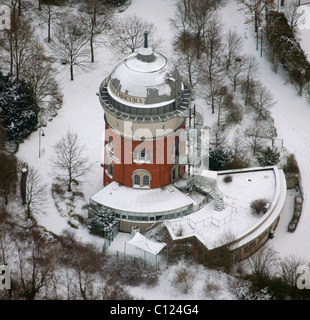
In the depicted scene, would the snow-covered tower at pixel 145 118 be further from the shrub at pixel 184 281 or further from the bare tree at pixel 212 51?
the bare tree at pixel 212 51

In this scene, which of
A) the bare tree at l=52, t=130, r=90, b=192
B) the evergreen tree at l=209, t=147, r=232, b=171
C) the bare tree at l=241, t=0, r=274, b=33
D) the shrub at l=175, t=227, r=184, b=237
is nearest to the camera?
the shrub at l=175, t=227, r=184, b=237

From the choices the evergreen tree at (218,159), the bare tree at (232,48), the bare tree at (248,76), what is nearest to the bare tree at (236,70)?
the bare tree at (232,48)

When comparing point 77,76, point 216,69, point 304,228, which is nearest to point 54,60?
point 77,76

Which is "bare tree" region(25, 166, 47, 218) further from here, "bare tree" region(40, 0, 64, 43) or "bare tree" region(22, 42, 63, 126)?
"bare tree" region(40, 0, 64, 43)

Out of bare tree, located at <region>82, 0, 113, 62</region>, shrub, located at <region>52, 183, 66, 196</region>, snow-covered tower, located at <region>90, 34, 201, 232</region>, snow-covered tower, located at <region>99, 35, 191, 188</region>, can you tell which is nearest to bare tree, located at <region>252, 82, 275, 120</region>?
snow-covered tower, located at <region>90, 34, 201, 232</region>

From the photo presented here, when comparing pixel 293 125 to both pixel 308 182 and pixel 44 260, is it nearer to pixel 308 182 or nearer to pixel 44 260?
pixel 308 182

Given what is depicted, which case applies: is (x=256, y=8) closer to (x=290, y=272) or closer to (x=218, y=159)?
(x=218, y=159)
